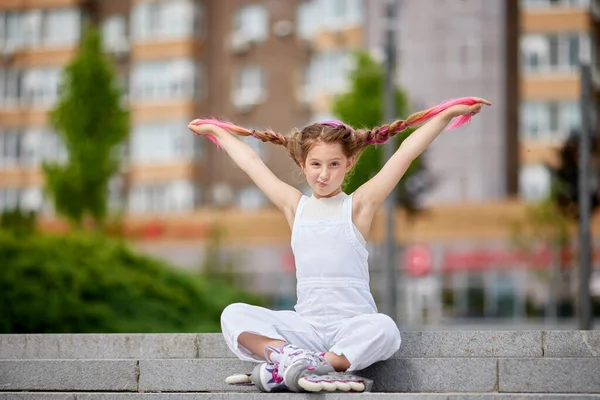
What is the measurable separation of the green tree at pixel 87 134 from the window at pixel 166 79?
1192 centimetres

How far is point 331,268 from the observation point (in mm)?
8094

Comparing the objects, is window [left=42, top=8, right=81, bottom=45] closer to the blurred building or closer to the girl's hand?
the blurred building

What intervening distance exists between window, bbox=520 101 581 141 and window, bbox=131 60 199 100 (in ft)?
44.4

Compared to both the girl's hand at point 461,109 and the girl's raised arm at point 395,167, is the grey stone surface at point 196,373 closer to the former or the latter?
the girl's raised arm at point 395,167

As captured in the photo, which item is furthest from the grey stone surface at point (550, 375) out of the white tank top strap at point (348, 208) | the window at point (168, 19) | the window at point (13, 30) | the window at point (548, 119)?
the window at point (13, 30)

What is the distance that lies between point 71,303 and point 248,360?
448 inches

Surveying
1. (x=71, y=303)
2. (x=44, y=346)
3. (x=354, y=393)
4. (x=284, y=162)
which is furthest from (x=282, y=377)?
(x=284, y=162)

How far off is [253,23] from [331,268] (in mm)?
47100

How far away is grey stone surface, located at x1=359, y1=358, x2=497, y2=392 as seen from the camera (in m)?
8.31

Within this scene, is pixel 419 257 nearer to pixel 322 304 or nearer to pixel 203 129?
pixel 203 129

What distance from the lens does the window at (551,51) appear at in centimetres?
4869

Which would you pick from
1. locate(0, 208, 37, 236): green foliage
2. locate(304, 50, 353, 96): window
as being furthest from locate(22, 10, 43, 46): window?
locate(0, 208, 37, 236): green foliage

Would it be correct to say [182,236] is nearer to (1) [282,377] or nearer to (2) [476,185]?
(2) [476,185]

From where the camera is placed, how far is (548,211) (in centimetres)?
4281
